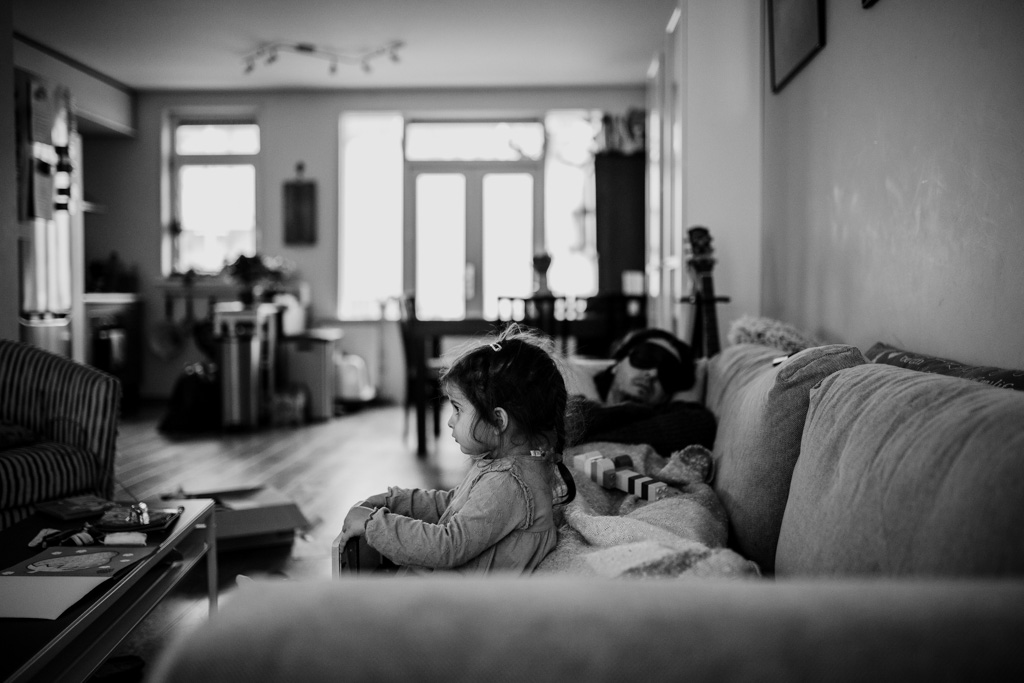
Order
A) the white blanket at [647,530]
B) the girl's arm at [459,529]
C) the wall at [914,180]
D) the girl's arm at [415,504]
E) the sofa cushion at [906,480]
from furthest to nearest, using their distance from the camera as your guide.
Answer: the wall at [914,180], the girl's arm at [415,504], the girl's arm at [459,529], the white blanket at [647,530], the sofa cushion at [906,480]

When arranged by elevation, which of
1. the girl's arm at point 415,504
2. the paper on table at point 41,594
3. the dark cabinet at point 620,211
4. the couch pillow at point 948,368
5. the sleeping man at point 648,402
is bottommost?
the paper on table at point 41,594

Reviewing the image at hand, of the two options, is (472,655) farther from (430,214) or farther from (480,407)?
(430,214)

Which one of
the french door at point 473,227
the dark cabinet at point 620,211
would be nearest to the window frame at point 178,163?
the french door at point 473,227

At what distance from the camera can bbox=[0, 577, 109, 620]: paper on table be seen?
144 cm

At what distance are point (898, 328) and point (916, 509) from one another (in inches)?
58.2

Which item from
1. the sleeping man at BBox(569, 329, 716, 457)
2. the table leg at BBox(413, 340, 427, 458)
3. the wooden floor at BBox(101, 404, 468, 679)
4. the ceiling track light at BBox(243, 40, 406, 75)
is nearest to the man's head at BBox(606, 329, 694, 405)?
the sleeping man at BBox(569, 329, 716, 457)

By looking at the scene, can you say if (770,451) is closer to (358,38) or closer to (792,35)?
(792,35)

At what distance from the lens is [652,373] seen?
8.96 ft

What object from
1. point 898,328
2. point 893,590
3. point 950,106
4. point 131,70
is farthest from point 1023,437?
point 131,70

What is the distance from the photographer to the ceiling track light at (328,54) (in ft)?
20.8

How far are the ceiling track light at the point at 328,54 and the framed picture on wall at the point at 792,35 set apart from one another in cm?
344

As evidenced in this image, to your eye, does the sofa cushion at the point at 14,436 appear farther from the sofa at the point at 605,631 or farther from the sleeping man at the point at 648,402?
the sofa at the point at 605,631

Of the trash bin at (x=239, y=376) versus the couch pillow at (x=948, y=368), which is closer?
the couch pillow at (x=948, y=368)

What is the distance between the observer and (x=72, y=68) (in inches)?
263
